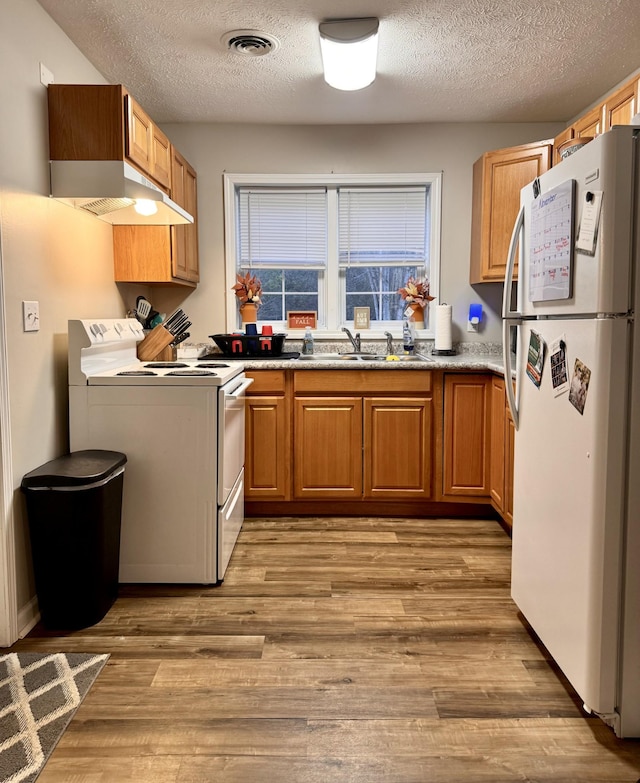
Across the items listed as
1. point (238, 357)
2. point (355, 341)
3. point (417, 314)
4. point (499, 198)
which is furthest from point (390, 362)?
point (499, 198)

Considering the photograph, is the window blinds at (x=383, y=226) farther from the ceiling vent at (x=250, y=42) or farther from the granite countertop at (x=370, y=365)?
the ceiling vent at (x=250, y=42)

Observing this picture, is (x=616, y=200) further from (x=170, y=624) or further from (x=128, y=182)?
(x=170, y=624)

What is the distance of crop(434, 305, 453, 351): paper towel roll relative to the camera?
3.86 m

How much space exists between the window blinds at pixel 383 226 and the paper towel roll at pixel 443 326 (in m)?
0.44

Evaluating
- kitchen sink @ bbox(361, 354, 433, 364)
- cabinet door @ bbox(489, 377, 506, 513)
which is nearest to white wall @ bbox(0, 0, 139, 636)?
kitchen sink @ bbox(361, 354, 433, 364)

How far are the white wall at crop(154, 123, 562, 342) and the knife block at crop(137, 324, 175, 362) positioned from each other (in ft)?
3.46

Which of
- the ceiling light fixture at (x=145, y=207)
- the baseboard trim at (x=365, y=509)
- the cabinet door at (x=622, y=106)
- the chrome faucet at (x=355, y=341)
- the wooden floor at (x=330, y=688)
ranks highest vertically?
the cabinet door at (x=622, y=106)

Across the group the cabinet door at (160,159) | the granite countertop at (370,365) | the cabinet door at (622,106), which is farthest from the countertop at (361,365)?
the cabinet door at (622,106)

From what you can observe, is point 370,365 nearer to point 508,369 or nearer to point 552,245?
point 508,369

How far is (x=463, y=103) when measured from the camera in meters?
3.54

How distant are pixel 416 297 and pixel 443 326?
0.93 ft

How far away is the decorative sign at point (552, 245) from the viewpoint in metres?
1.69

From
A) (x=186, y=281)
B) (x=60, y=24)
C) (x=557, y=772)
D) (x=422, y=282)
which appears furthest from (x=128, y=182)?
→ (x=557, y=772)

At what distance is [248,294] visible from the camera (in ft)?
13.0
